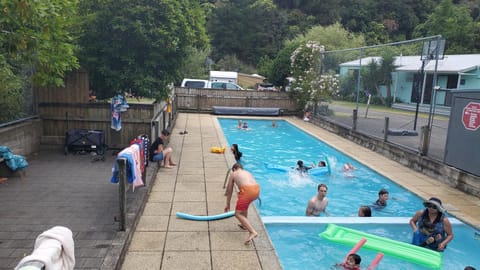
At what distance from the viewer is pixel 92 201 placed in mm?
7070

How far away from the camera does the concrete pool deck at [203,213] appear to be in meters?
5.15

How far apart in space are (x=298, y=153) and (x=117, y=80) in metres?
8.00

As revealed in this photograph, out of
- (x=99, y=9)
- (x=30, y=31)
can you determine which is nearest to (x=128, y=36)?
(x=99, y=9)

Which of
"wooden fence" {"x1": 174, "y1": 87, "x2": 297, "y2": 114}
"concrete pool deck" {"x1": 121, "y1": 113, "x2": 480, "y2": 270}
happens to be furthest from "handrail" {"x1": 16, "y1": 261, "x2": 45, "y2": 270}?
"wooden fence" {"x1": 174, "y1": 87, "x2": 297, "y2": 114}

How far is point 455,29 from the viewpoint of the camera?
140ft

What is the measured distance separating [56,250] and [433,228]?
608 centimetres

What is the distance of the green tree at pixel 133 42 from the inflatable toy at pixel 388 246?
6809 mm

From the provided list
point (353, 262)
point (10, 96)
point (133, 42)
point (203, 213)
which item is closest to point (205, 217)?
point (203, 213)

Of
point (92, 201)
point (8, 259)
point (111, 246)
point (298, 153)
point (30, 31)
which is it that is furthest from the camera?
point (298, 153)

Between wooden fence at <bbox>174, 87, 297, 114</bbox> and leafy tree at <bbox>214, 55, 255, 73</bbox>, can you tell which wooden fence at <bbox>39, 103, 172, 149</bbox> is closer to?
wooden fence at <bbox>174, 87, 297, 114</bbox>

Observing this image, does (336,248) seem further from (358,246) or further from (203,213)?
(203,213)

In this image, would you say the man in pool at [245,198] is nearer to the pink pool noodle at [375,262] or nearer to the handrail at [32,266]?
the pink pool noodle at [375,262]

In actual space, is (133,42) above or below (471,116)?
above

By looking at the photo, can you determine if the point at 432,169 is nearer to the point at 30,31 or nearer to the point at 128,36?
the point at 128,36
